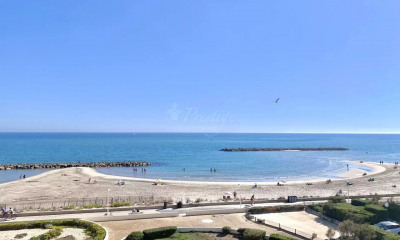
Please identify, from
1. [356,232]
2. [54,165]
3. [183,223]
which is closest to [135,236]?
[183,223]

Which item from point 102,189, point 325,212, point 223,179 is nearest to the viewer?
point 325,212

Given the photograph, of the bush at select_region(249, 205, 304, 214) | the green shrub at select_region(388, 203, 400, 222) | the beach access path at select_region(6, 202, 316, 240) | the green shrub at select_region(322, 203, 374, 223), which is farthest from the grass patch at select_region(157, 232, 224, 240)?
the green shrub at select_region(388, 203, 400, 222)

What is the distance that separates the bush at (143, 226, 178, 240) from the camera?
17.0 m

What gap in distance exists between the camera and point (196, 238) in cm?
1725

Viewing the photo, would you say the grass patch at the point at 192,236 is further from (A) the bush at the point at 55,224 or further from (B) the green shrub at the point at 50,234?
(B) the green shrub at the point at 50,234

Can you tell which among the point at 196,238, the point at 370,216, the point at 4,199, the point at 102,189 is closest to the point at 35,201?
the point at 4,199

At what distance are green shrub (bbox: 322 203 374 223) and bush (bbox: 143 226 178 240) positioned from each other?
1313 cm

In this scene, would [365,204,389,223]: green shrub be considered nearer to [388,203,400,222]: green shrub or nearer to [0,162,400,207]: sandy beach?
[388,203,400,222]: green shrub

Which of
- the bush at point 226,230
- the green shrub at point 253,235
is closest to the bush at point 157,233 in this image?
the bush at point 226,230

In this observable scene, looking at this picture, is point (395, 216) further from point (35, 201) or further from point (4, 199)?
point (4, 199)

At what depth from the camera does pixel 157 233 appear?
56.3 ft

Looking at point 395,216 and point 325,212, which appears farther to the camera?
point 325,212

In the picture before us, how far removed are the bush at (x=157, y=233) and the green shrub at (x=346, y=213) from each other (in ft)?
43.1

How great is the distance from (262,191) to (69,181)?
108 ft
